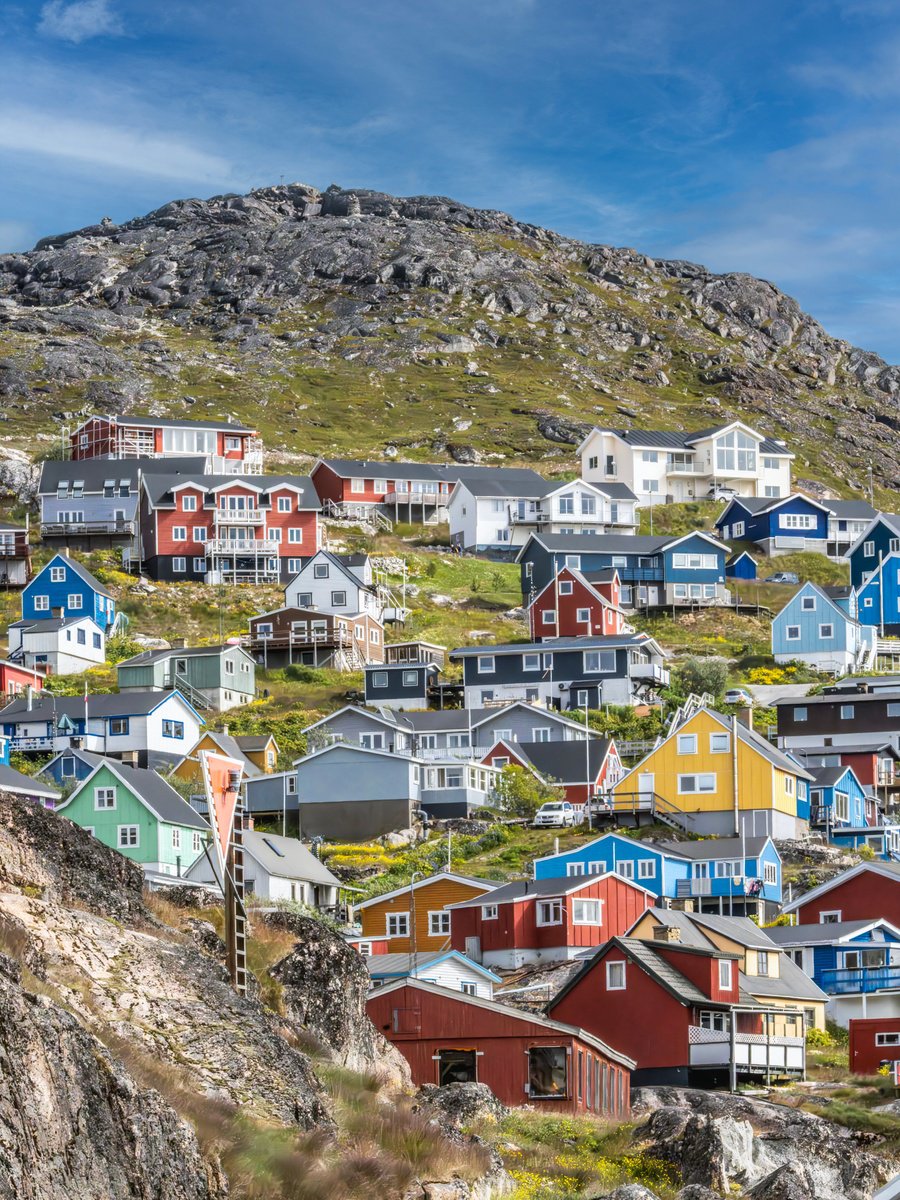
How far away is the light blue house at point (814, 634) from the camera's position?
106375mm

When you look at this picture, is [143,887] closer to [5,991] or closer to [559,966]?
[5,991]

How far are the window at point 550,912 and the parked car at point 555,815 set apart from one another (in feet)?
56.6

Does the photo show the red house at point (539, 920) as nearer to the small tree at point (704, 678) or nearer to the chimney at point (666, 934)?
the chimney at point (666, 934)

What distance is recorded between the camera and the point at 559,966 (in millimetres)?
58938

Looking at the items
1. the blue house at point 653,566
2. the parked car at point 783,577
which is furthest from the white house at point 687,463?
the blue house at point 653,566

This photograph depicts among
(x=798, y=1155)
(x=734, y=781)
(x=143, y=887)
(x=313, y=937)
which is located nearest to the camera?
(x=143, y=887)

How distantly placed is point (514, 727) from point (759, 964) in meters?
41.1

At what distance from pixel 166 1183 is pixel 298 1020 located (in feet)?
30.1

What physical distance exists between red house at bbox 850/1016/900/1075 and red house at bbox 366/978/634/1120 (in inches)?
343

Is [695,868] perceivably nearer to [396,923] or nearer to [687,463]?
[396,923]

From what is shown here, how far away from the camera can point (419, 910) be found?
62688 mm

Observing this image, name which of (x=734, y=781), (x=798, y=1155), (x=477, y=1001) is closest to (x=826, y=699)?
(x=734, y=781)

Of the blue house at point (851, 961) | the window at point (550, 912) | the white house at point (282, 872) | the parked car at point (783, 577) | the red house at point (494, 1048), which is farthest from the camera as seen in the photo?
the parked car at point (783, 577)

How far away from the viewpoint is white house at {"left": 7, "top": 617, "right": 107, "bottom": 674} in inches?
4045
